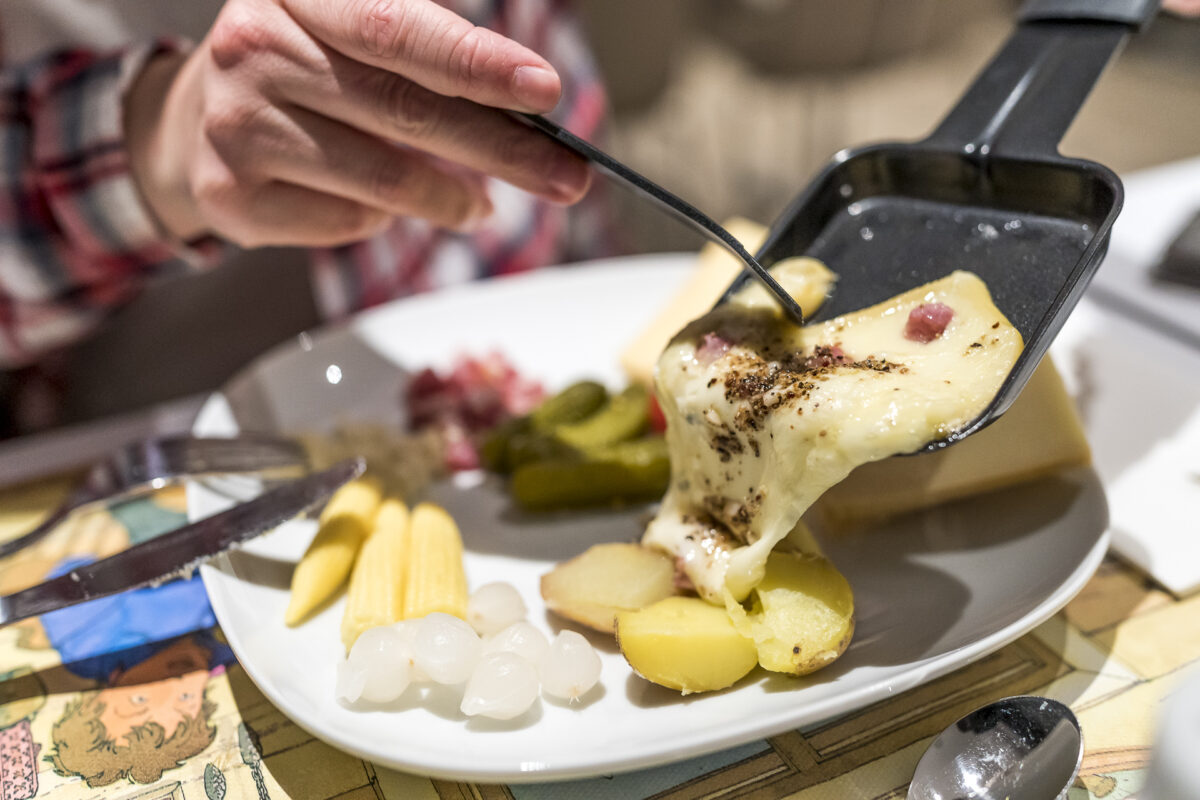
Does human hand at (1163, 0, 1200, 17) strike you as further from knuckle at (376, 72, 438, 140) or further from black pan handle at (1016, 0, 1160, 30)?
knuckle at (376, 72, 438, 140)

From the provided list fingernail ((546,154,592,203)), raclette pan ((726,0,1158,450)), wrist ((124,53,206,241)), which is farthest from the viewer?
wrist ((124,53,206,241))

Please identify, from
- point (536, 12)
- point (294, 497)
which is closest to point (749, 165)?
point (536, 12)

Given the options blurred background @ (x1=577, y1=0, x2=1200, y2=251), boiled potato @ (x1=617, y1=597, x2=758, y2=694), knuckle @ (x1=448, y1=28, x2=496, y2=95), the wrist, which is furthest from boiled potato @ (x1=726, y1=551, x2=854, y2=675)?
blurred background @ (x1=577, y1=0, x2=1200, y2=251)

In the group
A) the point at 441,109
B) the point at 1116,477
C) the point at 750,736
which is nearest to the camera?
the point at 750,736

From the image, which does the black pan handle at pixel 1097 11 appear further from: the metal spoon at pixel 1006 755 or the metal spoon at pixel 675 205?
the metal spoon at pixel 1006 755

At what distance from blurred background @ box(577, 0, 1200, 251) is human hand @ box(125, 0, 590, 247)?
218 cm

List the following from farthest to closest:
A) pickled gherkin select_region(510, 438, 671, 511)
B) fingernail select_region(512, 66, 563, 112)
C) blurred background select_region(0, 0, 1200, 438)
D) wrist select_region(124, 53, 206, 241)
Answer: blurred background select_region(0, 0, 1200, 438) < wrist select_region(124, 53, 206, 241) < pickled gherkin select_region(510, 438, 671, 511) < fingernail select_region(512, 66, 563, 112)

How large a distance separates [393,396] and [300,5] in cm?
70

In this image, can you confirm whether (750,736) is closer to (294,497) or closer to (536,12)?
(294,497)

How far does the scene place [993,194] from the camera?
1.06 m

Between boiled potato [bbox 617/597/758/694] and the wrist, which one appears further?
the wrist

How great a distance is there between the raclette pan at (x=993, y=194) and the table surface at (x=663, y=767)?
1.16 ft

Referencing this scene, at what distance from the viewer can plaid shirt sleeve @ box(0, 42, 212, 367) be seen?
4.57 ft

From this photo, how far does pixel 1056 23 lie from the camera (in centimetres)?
122
